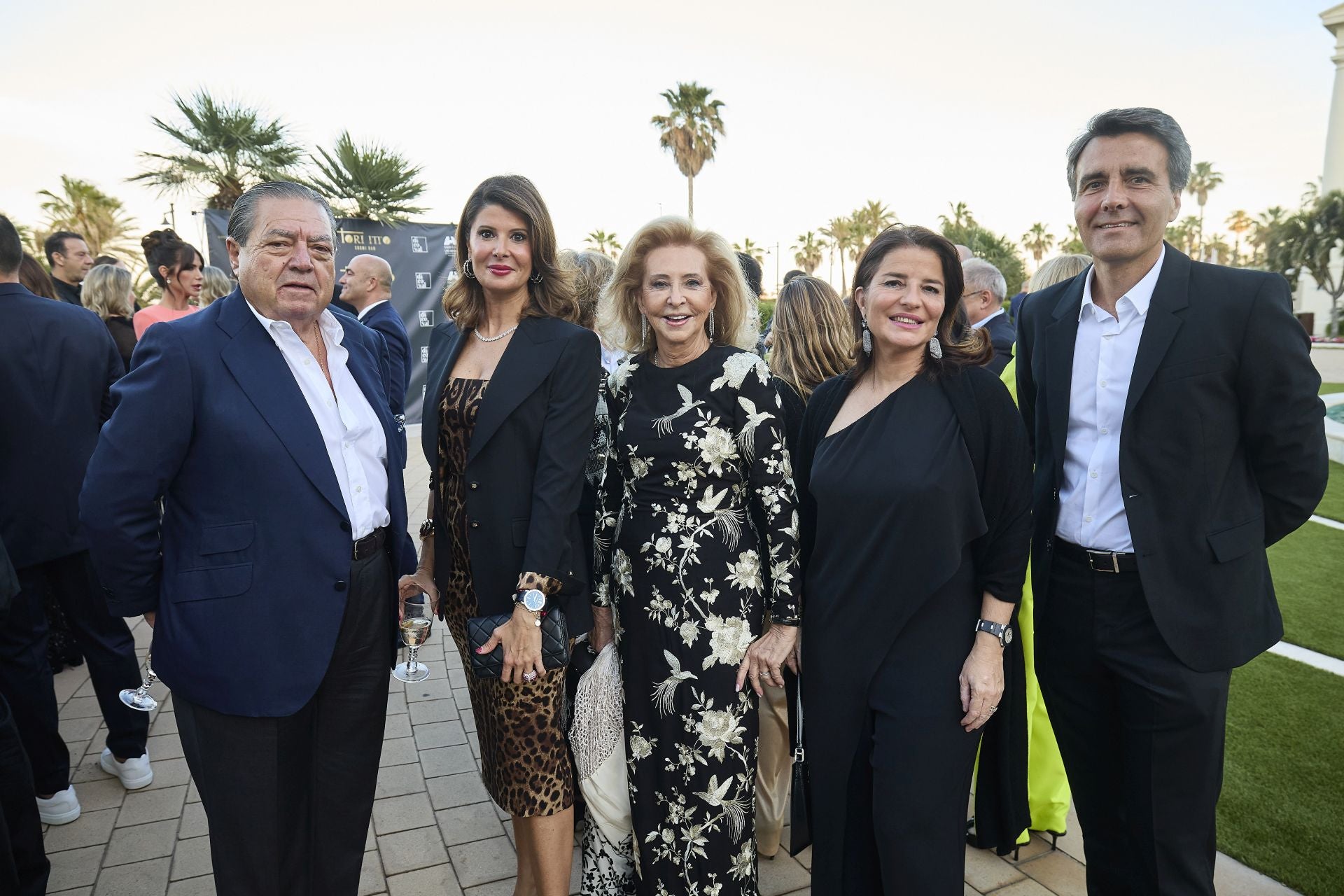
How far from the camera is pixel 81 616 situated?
328cm

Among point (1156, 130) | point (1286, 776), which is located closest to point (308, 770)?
point (1156, 130)

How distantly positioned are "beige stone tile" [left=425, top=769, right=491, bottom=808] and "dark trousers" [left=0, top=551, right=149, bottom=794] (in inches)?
51.4

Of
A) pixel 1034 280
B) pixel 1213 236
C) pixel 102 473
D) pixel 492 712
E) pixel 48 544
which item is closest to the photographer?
pixel 102 473

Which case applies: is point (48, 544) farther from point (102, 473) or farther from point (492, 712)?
point (492, 712)

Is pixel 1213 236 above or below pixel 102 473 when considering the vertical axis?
above

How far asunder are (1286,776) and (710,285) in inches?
133

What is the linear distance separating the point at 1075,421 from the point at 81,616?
3917mm

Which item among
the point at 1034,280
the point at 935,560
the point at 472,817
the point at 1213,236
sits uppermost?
the point at 1213,236

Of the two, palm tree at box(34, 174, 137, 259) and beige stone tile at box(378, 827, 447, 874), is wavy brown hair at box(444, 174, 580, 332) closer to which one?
beige stone tile at box(378, 827, 447, 874)

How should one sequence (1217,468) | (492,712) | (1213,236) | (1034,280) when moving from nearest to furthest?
(1217,468), (492,712), (1034,280), (1213,236)

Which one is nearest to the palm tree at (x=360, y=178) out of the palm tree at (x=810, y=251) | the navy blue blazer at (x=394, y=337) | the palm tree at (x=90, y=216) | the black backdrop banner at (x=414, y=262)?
the black backdrop banner at (x=414, y=262)

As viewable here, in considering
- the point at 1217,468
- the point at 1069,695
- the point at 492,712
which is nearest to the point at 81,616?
the point at 492,712

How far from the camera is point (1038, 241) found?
73938mm

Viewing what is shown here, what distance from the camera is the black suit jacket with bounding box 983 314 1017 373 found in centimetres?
367
